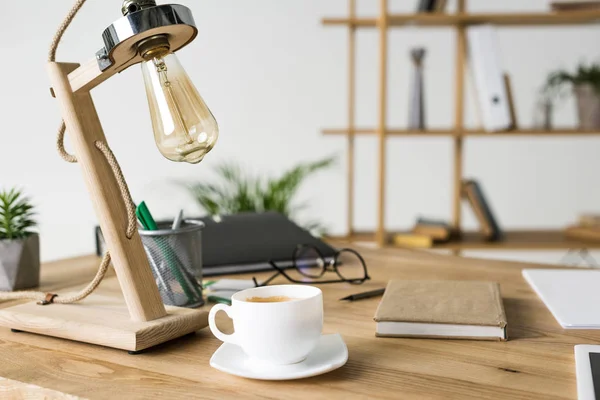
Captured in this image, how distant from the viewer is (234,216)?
4.67ft

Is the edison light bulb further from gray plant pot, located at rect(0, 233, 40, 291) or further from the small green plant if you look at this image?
the small green plant

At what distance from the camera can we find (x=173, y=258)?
93 centimetres

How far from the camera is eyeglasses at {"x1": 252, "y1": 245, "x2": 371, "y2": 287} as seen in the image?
1.15 meters

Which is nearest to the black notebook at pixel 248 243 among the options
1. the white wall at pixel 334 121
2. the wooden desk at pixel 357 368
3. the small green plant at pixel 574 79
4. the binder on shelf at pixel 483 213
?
the wooden desk at pixel 357 368

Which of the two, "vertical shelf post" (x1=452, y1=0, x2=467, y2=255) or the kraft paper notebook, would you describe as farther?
"vertical shelf post" (x1=452, y1=0, x2=467, y2=255)

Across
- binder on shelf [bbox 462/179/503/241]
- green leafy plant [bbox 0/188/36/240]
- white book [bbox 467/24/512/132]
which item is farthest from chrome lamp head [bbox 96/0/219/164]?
binder on shelf [bbox 462/179/503/241]

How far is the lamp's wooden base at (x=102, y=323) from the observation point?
76 centimetres

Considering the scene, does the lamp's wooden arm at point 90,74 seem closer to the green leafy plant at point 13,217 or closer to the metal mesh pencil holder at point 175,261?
the metal mesh pencil holder at point 175,261

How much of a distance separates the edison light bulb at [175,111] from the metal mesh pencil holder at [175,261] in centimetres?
20

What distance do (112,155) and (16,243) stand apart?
14.8 inches

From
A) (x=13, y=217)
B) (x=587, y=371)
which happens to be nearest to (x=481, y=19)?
(x=13, y=217)

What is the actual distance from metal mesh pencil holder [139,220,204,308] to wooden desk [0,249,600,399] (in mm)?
121

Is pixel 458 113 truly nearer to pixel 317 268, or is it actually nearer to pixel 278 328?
pixel 317 268

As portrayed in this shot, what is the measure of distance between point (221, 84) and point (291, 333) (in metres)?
3.05
